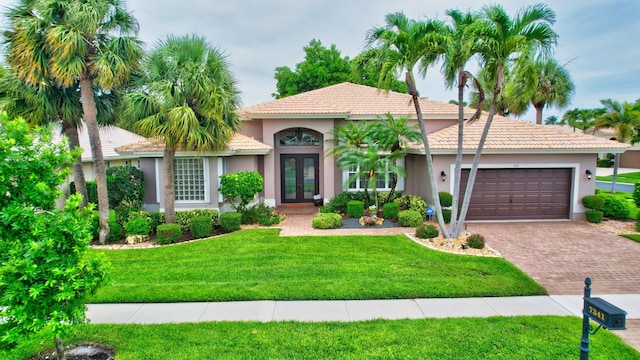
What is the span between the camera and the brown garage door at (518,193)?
14883 mm

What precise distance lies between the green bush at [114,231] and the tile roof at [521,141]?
11.7 m

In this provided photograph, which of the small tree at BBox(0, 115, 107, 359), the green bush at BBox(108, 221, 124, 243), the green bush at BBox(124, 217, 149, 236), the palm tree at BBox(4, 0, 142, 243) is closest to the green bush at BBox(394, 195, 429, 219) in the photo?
the green bush at BBox(124, 217, 149, 236)

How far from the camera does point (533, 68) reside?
9883 mm

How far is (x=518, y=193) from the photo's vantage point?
14930 millimetres

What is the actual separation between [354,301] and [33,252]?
5363 millimetres

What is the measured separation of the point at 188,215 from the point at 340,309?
8.43 meters

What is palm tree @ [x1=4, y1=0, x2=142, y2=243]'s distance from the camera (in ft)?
33.4

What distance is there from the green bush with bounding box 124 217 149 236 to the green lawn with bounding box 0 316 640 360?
20.9 ft

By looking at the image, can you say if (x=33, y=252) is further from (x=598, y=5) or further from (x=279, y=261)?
(x=598, y=5)

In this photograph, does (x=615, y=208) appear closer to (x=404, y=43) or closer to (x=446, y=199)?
(x=446, y=199)

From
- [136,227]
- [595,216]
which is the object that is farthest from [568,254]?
[136,227]

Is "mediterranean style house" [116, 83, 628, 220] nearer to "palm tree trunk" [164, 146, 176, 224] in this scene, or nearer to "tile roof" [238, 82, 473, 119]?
"tile roof" [238, 82, 473, 119]

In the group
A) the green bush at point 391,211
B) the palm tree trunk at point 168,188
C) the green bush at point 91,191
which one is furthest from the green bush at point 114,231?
the green bush at point 391,211

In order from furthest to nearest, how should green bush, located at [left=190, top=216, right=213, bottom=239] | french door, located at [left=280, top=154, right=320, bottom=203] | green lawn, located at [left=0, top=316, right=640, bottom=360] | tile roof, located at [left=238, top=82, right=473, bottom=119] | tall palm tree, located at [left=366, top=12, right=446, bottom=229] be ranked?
french door, located at [left=280, top=154, right=320, bottom=203] → tile roof, located at [left=238, top=82, right=473, bottom=119] → green bush, located at [left=190, top=216, right=213, bottom=239] → tall palm tree, located at [left=366, top=12, right=446, bottom=229] → green lawn, located at [left=0, top=316, right=640, bottom=360]
